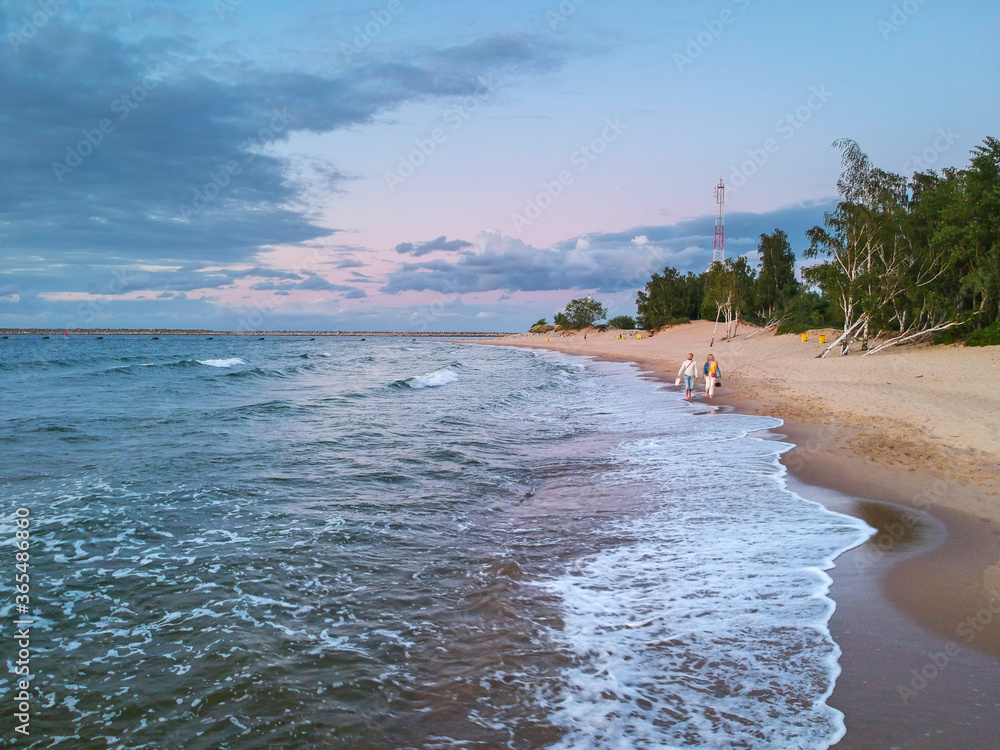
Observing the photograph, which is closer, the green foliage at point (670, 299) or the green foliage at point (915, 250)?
the green foliage at point (915, 250)

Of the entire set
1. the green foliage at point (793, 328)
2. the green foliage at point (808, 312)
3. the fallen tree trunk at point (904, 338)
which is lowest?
the fallen tree trunk at point (904, 338)

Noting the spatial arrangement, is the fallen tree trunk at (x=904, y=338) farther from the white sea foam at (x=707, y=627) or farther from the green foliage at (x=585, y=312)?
the green foliage at (x=585, y=312)

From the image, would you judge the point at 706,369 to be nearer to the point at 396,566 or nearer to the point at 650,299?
the point at 396,566

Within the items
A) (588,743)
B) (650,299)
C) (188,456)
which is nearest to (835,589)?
(588,743)

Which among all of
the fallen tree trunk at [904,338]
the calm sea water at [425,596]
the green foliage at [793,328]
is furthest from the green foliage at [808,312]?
the calm sea water at [425,596]

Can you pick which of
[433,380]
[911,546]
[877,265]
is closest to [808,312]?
[877,265]

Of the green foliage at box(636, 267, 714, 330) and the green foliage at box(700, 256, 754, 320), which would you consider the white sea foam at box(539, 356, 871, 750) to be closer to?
the green foliage at box(700, 256, 754, 320)

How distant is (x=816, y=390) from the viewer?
22.3m

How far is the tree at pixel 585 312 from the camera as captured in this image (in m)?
118

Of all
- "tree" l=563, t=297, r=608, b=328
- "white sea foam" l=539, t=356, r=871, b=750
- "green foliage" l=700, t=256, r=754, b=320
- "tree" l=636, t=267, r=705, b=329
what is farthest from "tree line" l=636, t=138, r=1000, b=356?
"tree" l=563, t=297, r=608, b=328

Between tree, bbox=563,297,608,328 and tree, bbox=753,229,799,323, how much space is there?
48.6 meters

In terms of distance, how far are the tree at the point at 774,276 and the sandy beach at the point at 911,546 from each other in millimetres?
47873

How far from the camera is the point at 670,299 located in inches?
3489

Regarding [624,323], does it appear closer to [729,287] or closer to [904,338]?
[729,287]
